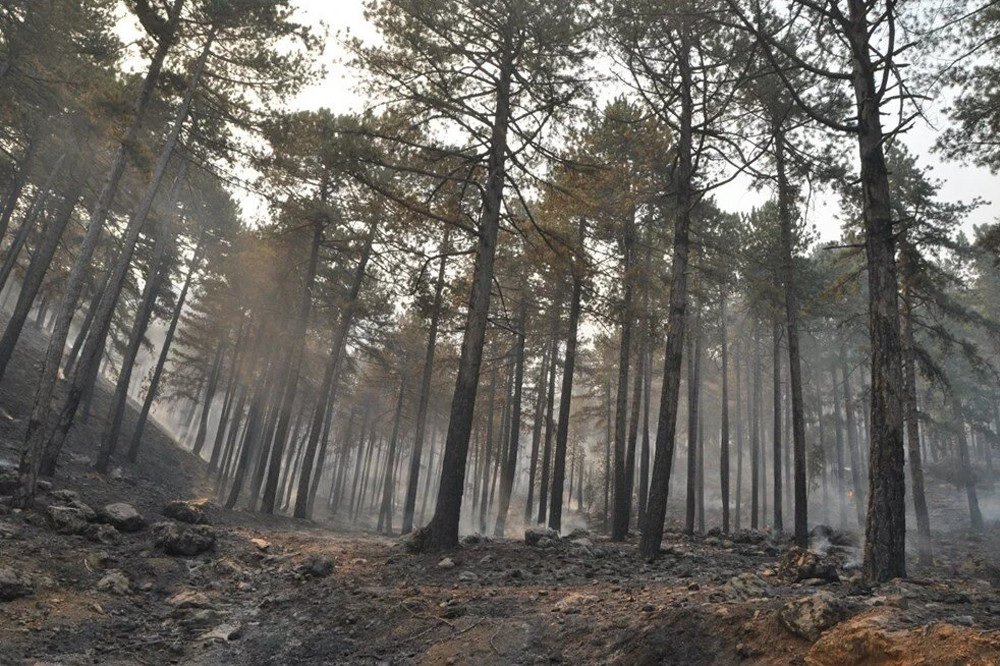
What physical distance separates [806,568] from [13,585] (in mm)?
8851

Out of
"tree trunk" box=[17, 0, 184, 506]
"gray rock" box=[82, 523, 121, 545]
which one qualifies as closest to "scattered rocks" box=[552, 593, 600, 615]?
"gray rock" box=[82, 523, 121, 545]

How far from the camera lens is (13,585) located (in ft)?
18.3

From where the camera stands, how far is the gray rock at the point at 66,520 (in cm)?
792

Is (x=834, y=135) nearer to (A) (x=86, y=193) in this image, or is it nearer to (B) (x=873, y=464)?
(B) (x=873, y=464)

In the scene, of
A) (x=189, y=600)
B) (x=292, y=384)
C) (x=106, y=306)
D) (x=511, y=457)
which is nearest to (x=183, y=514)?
(x=189, y=600)

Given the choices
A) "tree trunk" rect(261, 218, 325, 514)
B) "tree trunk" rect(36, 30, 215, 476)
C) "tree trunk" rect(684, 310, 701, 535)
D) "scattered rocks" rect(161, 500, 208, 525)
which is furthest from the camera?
"tree trunk" rect(684, 310, 701, 535)

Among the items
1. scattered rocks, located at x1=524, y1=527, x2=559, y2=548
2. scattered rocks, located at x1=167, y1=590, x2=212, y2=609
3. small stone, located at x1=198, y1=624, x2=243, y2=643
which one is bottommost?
small stone, located at x1=198, y1=624, x2=243, y2=643

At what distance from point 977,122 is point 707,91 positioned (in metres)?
5.67

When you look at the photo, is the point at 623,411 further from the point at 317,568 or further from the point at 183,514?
the point at 183,514

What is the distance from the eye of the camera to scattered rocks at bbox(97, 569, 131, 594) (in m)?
6.53

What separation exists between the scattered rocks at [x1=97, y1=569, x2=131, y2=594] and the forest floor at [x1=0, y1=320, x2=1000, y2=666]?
2 cm

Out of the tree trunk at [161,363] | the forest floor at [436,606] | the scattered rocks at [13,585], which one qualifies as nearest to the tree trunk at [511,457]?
the forest floor at [436,606]

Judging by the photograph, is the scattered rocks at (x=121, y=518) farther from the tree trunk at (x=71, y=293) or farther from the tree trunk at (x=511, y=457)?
the tree trunk at (x=511, y=457)

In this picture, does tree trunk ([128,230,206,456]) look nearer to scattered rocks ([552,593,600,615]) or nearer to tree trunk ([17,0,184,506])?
tree trunk ([17,0,184,506])
